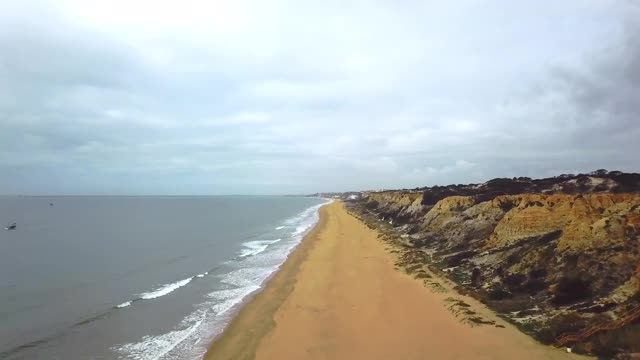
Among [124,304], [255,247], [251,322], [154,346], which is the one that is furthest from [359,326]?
[255,247]

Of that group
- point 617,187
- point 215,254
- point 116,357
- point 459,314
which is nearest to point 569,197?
point 459,314

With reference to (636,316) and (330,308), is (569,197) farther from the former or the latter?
(330,308)

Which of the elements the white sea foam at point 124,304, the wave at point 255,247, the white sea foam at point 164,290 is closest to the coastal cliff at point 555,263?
the white sea foam at point 164,290

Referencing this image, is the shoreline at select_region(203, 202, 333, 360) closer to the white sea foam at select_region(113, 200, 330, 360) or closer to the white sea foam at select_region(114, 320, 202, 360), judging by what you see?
the white sea foam at select_region(113, 200, 330, 360)

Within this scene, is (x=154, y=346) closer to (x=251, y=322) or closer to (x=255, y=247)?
(x=251, y=322)

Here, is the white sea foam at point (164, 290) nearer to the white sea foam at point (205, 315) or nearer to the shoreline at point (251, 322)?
the white sea foam at point (205, 315)

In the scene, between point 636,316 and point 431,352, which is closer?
point 636,316
